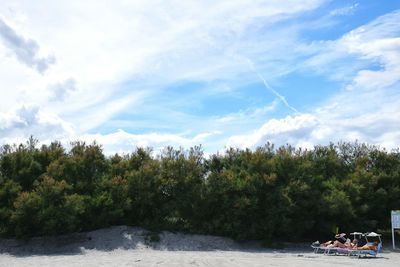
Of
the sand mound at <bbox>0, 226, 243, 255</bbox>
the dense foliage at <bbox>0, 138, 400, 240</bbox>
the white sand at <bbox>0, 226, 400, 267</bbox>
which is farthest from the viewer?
the dense foliage at <bbox>0, 138, 400, 240</bbox>

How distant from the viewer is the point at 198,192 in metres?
25.2

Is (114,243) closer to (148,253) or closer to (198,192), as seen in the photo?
(148,253)

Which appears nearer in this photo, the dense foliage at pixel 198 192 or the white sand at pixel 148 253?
the white sand at pixel 148 253

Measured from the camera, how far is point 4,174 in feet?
77.9

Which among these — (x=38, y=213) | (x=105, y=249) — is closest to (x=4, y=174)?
(x=38, y=213)

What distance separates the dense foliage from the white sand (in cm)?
68

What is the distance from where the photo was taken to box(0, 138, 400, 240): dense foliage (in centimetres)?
2341

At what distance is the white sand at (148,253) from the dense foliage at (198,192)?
2.22 ft

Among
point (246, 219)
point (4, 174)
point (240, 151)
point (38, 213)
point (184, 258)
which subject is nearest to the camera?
point (184, 258)

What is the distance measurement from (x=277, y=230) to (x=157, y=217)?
6330mm

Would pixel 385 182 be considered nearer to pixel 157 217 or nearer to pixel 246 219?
pixel 246 219

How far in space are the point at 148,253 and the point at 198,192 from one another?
5026 mm

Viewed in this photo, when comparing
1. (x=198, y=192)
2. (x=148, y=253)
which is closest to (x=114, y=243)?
(x=148, y=253)

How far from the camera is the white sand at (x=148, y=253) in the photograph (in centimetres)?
1777
